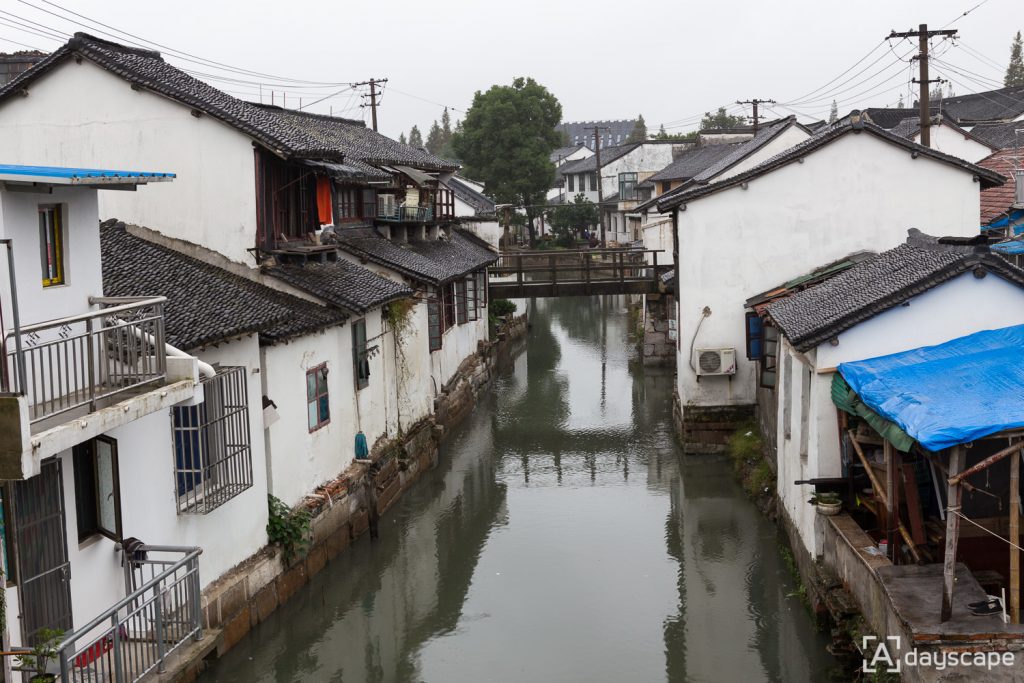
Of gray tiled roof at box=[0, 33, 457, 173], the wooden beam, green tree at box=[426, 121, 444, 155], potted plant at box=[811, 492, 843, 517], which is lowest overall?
potted plant at box=[811, 492, 843, 517]

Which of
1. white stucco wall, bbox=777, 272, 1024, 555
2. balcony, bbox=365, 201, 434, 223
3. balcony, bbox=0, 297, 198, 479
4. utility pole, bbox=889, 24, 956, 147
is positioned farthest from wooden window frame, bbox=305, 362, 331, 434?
utility pole, bbox=889, 24, 956, 147

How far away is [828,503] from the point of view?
1247 cm

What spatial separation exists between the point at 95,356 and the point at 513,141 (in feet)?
170

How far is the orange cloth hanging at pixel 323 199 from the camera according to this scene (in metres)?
19.4

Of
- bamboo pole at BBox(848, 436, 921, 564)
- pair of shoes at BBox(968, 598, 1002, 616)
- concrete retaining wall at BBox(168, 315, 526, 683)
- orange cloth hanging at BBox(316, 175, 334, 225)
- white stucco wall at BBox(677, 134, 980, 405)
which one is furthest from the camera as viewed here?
white stucco wall at BBox(677, 134, 980, 405)

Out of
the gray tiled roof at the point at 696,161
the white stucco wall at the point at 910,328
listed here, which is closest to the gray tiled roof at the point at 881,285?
the white stucco wall at the point at 910,328

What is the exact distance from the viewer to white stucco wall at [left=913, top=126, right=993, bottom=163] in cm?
3672

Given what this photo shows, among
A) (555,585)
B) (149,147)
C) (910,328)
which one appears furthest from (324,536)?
(910,328)

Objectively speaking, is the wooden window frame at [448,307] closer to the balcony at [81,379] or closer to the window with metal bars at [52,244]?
the balcony at [81,379]

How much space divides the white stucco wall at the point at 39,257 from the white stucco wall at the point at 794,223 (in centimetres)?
1336

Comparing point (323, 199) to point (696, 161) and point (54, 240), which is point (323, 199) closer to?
point (54, 240)

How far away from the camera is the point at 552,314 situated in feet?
167

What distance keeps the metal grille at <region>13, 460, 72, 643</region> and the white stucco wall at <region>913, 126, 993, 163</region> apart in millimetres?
34029

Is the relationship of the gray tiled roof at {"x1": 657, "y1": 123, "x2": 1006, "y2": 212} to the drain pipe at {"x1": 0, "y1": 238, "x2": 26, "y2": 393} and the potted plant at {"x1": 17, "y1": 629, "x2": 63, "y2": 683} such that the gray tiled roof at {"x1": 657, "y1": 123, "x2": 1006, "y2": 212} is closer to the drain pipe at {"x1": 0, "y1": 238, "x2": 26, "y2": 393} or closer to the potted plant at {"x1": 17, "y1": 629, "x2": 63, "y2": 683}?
the drain pipe at {"x1": 0, "y1": 238, "x2": 26, "y2": 393}
